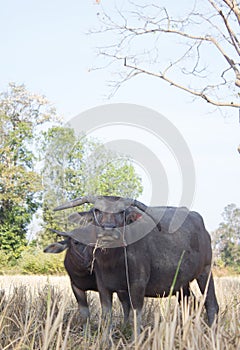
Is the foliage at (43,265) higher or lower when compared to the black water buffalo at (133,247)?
higher

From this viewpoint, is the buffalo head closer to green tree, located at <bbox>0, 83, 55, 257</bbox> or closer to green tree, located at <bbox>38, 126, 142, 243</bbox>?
green tree, located at <bbox>38, 126, 142, 243</bbox>

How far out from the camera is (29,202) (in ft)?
115

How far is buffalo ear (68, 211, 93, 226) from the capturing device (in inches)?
249

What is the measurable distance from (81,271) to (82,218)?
0.84 metres

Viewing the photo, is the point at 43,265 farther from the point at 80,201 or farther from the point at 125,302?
the point at 80,201

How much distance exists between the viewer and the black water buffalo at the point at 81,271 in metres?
6.88

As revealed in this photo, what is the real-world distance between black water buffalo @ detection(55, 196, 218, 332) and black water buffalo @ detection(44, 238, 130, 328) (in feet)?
0.57

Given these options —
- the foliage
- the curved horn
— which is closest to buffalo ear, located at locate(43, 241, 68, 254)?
the curved horn

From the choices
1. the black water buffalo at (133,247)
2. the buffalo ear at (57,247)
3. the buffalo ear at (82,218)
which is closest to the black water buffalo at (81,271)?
the buffalo ear at (57,247)

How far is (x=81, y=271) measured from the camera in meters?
6.99

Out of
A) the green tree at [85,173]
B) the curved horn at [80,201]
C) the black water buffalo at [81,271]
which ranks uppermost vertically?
the green tree at [85,173]

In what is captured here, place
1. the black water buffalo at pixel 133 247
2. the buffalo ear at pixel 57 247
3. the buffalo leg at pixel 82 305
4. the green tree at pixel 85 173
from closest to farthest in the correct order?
the black water buffalo at pixel 133 247 → the buffalo leg at pixel 82 305 → the buffalo ear at pixel 57 247 → the green tree at pixel 85 173

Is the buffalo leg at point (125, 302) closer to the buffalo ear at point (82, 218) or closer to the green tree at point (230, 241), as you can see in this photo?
the buffalo ear at point (82, 218)

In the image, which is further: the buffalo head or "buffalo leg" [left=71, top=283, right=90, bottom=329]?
"buffalo leg" [left=71, top=283, right=90, bottom=329]
